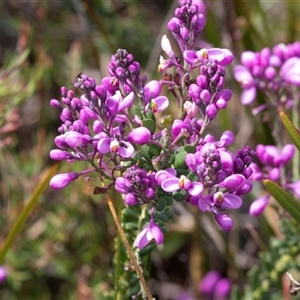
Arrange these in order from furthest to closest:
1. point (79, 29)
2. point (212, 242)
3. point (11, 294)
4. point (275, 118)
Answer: point (79, 29) → point (212, 242) → point (11, 294) → point (275, 118)

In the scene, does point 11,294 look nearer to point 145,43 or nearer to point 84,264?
point 84,264

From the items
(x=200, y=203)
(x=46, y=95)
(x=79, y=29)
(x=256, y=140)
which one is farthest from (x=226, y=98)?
(x=79, y=29)

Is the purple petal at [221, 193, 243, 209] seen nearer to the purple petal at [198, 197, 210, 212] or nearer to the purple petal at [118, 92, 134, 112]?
the purple petal at [198, 197, 210, 212]

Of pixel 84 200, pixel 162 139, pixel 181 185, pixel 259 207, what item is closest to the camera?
pixel 181 185

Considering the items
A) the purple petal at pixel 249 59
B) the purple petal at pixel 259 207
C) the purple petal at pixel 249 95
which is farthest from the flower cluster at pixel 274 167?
the purple petal at pixel 249 59

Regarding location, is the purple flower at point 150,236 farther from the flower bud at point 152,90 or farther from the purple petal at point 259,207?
the purple petal at point 259,207

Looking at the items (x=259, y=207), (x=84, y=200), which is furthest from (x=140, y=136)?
(x=84, y=200)

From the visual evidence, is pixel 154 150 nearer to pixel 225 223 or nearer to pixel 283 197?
pixel 225 223
